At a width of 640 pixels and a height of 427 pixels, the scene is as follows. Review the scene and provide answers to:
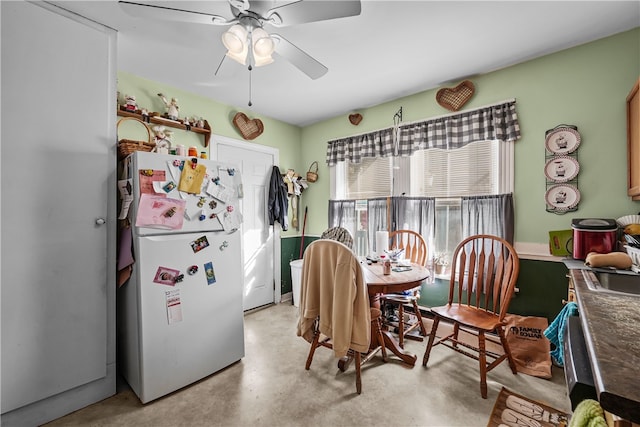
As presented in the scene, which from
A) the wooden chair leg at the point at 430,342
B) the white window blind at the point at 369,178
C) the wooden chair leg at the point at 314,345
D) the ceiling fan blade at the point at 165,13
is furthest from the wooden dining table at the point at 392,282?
the ceiling fan blade at the point at 165,13

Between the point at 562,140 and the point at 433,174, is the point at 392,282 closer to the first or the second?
the point at 433,174

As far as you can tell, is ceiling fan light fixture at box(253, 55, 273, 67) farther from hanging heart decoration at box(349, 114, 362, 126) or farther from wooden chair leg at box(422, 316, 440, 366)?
wooden chair leg at box(422, 316, 440, 366)

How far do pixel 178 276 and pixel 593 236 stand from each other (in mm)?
2791

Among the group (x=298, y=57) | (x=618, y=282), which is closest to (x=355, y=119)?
(x=298, y=57)

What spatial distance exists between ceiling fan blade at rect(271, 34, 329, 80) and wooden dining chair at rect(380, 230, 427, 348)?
70.1 inches

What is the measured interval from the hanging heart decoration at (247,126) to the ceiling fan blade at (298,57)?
159 centimetres

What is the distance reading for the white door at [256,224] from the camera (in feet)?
10.8

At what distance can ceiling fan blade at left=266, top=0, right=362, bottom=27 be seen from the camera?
1.25 m

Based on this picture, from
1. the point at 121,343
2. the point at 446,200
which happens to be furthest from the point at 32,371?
the point at 446,200

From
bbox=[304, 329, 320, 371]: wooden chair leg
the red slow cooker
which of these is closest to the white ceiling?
the red slow cooker

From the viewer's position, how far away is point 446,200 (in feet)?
8.95

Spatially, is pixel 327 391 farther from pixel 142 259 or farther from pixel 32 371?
pixel 32 371

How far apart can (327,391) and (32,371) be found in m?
1.73

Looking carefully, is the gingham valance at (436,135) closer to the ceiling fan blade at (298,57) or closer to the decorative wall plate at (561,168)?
the decorative wall plate at (561,168)
